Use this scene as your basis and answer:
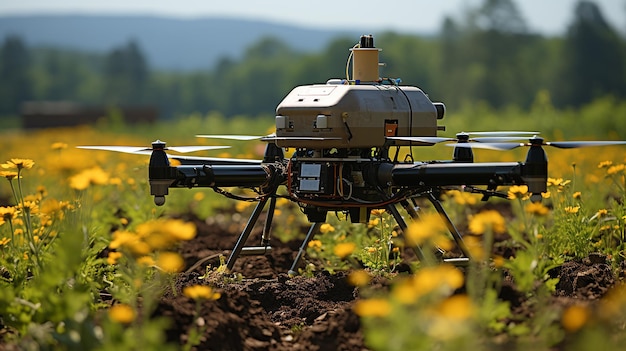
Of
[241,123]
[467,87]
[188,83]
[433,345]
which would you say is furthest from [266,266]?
[188,83]

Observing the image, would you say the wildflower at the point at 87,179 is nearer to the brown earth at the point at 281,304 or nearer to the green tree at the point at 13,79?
the brown earth at the point at 281,304

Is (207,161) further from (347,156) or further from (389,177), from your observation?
(389,177)

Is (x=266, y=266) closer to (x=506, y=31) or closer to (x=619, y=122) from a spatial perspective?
(x=619, y=122)

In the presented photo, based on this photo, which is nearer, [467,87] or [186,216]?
[186,216]

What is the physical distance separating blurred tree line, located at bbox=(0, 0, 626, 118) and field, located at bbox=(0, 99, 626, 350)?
50816 millimetres

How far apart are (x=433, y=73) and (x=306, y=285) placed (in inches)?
3164

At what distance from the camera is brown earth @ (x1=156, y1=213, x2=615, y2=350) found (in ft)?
20.9

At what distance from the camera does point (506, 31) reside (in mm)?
80438

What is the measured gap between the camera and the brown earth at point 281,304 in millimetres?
6367

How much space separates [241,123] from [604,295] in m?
29.3

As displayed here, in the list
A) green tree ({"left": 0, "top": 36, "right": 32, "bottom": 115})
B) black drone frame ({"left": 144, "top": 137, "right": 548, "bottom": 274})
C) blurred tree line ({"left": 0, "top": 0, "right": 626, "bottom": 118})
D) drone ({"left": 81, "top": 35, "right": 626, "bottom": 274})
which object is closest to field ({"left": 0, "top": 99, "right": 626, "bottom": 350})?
black drone frame ({"left": 144, "top": 137, "right": 548, "bottom": 274})

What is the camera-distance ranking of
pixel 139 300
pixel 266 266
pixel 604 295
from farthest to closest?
pixel 266 266 < pixel 604 295 < pixel 139 300

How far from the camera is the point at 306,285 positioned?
29.5 feet

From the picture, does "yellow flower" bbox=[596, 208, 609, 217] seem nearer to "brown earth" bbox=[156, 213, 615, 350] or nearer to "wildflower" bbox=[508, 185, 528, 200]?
"brown earth" bbox=[156, 213, 615, 350]
